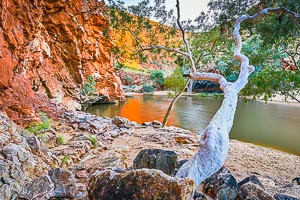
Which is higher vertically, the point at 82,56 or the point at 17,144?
the point at 82,56

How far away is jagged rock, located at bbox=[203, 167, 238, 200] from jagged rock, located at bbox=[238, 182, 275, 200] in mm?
147

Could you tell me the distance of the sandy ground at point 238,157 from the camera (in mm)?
4750

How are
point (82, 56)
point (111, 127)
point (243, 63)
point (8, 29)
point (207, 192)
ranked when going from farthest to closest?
point (82, 56) < point (111, 127) < point (8, 29) < point (243, 63) < point (207, 192)

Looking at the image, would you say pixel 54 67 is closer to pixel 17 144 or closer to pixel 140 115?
pixel 140 115

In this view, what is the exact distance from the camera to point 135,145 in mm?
6332

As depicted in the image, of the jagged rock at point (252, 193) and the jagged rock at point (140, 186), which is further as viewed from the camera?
the jagged rock at point (252, 193)

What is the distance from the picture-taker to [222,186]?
3016 millimetres

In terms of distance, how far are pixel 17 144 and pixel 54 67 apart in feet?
39.6

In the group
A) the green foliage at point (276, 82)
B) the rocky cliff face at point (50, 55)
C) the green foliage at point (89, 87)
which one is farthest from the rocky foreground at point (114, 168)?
the green foliage at point (89, 87)

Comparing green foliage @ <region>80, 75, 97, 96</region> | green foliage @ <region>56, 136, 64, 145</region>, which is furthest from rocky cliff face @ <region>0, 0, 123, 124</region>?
green foliage @ <region>56, 136, 64, 145</region>

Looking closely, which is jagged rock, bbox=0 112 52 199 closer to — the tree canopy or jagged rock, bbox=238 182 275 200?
jagged rock, bbox=238 182 275 200

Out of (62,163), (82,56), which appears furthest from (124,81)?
(62,163)

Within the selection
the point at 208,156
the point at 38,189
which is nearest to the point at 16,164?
the point at 38,189

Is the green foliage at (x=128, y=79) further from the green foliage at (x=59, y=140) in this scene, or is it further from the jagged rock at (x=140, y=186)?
the jagged rock at (x=140, y=186)
